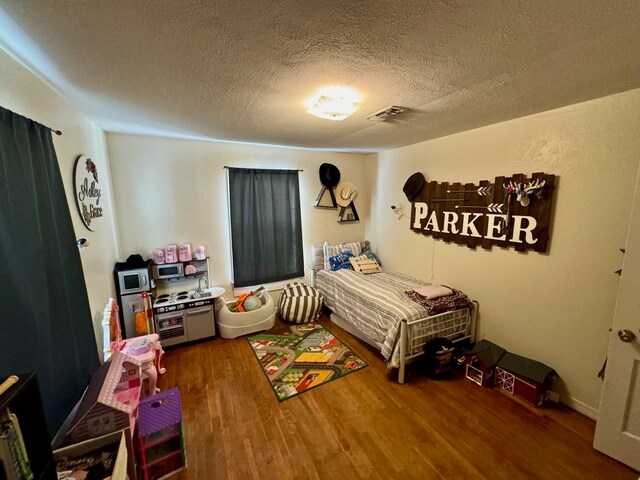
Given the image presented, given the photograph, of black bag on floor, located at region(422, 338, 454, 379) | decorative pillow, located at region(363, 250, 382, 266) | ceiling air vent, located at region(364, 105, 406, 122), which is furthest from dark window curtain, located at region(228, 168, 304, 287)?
black bag on floor, located at region(422, 338, 454, 379)

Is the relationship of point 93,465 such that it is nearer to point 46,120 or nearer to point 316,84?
point 46,120

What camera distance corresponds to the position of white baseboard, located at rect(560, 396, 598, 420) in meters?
1.93

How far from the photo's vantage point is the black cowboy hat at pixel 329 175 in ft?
12.6

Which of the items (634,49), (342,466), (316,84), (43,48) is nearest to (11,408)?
(43,48)

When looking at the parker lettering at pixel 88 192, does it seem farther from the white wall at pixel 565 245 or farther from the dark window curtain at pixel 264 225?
the white wall at pixel 565 245

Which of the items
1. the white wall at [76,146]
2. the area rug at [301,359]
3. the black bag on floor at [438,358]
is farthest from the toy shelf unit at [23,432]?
the black bag on floor at [438,358]

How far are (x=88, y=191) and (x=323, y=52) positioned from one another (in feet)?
6.73

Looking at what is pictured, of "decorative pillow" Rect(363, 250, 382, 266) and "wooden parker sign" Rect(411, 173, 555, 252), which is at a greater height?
"wooden parker sign" Rect(411, 173, 555, 252)

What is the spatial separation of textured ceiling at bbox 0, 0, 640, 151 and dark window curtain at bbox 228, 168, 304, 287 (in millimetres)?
1403

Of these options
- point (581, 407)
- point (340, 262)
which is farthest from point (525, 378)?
point (340, 262)

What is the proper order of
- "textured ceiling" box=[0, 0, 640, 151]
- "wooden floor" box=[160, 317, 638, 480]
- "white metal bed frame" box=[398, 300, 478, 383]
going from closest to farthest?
1. "textured ceiling" box=[0, 0, 640, 151]
2. "wooden floor" box=[160, 317, 638, 480]
3. "white metal bed frame" box=[398, 300, 478, 383]

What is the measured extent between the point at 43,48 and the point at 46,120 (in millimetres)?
513

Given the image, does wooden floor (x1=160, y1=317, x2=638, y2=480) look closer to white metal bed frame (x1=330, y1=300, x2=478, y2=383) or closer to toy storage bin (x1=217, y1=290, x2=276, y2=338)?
white metal bed frame (x1=330, y1=300, x2=478, y2=383)

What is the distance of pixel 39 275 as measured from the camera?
1167 millimetres
